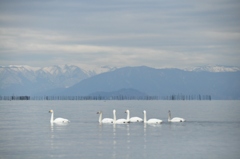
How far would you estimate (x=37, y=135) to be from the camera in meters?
59.2

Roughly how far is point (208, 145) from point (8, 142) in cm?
1778

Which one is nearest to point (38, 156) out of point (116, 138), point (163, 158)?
point (163, 158)

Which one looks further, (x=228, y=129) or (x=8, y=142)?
(x=228, y=129)

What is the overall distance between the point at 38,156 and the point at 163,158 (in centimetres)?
922

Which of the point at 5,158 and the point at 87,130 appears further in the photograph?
the point at 87,130

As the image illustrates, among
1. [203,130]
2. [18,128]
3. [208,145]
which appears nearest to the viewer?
[208,145]

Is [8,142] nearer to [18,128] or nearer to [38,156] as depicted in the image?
[38,156]

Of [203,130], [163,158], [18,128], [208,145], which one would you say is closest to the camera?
[163,158]

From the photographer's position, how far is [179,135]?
5875cm

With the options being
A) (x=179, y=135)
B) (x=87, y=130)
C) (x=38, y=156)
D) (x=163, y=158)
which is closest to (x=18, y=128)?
(x=87, y=130)

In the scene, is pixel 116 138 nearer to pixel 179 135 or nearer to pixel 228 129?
pixel 179 135

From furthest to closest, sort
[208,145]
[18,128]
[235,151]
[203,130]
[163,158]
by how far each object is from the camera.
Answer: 1. [18,128]
2. [203,130]
3. [208,145]
4. [235,151]
5. [163,158]

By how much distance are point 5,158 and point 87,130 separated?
23258 millimetres

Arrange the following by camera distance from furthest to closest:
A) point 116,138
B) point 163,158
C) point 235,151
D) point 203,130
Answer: point 203,130 → point 116,138 → point 235,151 → point 163,158
